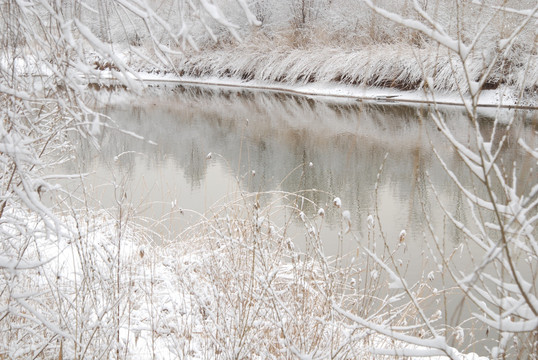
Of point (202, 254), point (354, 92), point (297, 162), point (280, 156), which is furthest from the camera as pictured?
point (354, 92)

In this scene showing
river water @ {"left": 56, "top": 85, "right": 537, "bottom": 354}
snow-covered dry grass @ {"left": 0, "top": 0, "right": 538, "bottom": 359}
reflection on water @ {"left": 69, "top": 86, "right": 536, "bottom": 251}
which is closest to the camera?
snow-covered dry grass @ {"left": 0, "top": 0, "right": 538, "bottom": 359}

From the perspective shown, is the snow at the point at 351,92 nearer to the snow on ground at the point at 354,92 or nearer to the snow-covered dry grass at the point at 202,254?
the snow on ground at the point at 354,92

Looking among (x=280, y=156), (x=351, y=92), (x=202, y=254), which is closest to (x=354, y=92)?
(x=351, y=92)

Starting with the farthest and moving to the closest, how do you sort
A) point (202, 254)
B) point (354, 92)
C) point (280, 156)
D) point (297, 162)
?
point (354, 92)
point (280, 156)
point (297, 162)
point (202, 254)

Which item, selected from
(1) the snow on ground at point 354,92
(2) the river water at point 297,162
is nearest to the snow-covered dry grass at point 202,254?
(2) the river water at point 297,162

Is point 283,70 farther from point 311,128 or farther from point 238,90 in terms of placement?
point 311,128

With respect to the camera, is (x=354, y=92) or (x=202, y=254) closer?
(x=202, y=254)

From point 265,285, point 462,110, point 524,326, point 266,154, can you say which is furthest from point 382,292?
point 462,110

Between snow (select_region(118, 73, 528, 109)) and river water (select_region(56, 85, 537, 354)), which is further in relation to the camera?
snow (select_region(118, 73, 528, 109))

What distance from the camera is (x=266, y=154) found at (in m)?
6.96

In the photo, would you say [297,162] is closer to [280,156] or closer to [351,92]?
[280,156]

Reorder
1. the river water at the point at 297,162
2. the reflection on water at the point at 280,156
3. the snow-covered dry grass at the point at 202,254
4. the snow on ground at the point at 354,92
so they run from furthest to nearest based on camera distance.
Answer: the snow on ground at the point at 354,92
the reflection on water at the point at 280,156
the river water at the point at 297,162
the snow-covered dry grass at the point at 202,254

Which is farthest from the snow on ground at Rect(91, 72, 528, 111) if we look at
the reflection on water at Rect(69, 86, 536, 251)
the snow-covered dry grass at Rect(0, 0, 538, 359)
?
the snow-covered dry grass at Rect(0, 0, 538, 359)

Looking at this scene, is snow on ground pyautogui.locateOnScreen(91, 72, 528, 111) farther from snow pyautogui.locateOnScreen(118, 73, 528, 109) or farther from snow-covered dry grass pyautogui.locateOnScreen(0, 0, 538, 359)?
snow-covered dry grass pyautogui.locateOnScreen(0, 0, 538, 359)
